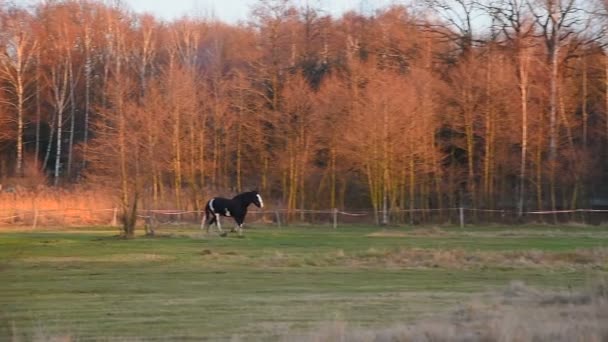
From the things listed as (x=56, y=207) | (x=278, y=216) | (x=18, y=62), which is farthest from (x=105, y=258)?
(x=18, y=62)

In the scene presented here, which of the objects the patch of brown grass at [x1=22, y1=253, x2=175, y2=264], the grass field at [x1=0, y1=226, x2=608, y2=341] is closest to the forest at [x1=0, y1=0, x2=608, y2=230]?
the grass field at [x1=0, y1=226, x2=608, y2=341]

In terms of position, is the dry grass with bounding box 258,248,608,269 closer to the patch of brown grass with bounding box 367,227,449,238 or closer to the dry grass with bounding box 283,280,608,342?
the dry grass with bounding box 283,280,608,342

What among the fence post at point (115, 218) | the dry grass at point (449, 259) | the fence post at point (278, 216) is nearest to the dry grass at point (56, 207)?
the fence post at point (115, 218)

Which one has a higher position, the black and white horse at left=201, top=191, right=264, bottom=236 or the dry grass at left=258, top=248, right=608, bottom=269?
the black and white horse at left=201, top=191, right=264, bottom=236

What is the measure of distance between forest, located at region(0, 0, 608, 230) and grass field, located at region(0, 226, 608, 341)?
13919 mm

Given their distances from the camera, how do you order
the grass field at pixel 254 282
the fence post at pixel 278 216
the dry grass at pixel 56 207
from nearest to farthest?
1. the grass field at pixel 254 282
2. the dry grass at pixel 56 207
3. the fence post at pixel 278 216

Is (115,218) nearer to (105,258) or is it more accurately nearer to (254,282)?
(105,258)

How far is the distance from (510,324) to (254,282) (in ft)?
33.4

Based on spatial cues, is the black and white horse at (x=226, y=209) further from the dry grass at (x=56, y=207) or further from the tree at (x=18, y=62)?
the tree at (x=18, y=62)

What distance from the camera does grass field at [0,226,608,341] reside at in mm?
14094

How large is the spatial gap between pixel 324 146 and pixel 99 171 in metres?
13.0

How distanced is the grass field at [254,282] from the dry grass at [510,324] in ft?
0.58

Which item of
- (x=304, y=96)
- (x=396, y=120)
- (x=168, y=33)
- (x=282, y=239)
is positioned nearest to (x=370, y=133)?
(x=396, y=120)

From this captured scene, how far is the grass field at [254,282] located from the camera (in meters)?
14.1
